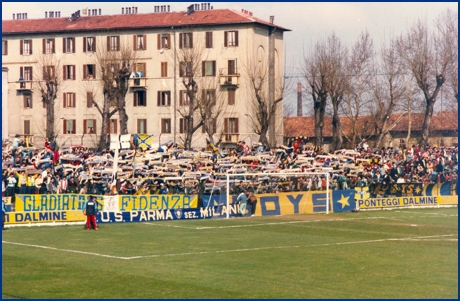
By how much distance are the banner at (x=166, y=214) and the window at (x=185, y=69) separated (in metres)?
36.0

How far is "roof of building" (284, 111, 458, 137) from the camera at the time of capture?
9166 cm

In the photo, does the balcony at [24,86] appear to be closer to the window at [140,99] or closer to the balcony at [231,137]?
the window at [140,99]

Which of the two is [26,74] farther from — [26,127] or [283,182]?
[283,182]

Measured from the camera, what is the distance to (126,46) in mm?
87250

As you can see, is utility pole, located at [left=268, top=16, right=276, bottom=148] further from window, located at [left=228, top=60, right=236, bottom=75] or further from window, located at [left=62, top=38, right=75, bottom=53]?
window, located at [left=62, top=38, right=75, bottom=53]

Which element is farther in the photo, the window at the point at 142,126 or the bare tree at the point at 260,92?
the window at the point at 142,126

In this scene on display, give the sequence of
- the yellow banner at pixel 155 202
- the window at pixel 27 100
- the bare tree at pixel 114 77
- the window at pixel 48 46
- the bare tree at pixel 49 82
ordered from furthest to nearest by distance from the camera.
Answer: the window at pixel 27 100
the window at pixel 48 46
the bare tree at pixel 49 82
the bare tree at pixel 114 77
the yellow banner at pixel 155 202

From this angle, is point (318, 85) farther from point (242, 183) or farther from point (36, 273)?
point (36, 273)

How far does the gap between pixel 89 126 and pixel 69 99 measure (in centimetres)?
349

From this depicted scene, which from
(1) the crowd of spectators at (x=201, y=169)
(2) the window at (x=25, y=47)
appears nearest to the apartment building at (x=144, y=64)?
(2) the window at (x=25, y=47)

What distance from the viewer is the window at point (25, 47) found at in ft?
305

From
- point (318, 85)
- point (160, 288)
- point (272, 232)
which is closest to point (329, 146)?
point (318, 85)

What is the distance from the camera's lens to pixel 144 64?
9100cm

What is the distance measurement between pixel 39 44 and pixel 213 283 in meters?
73.0
